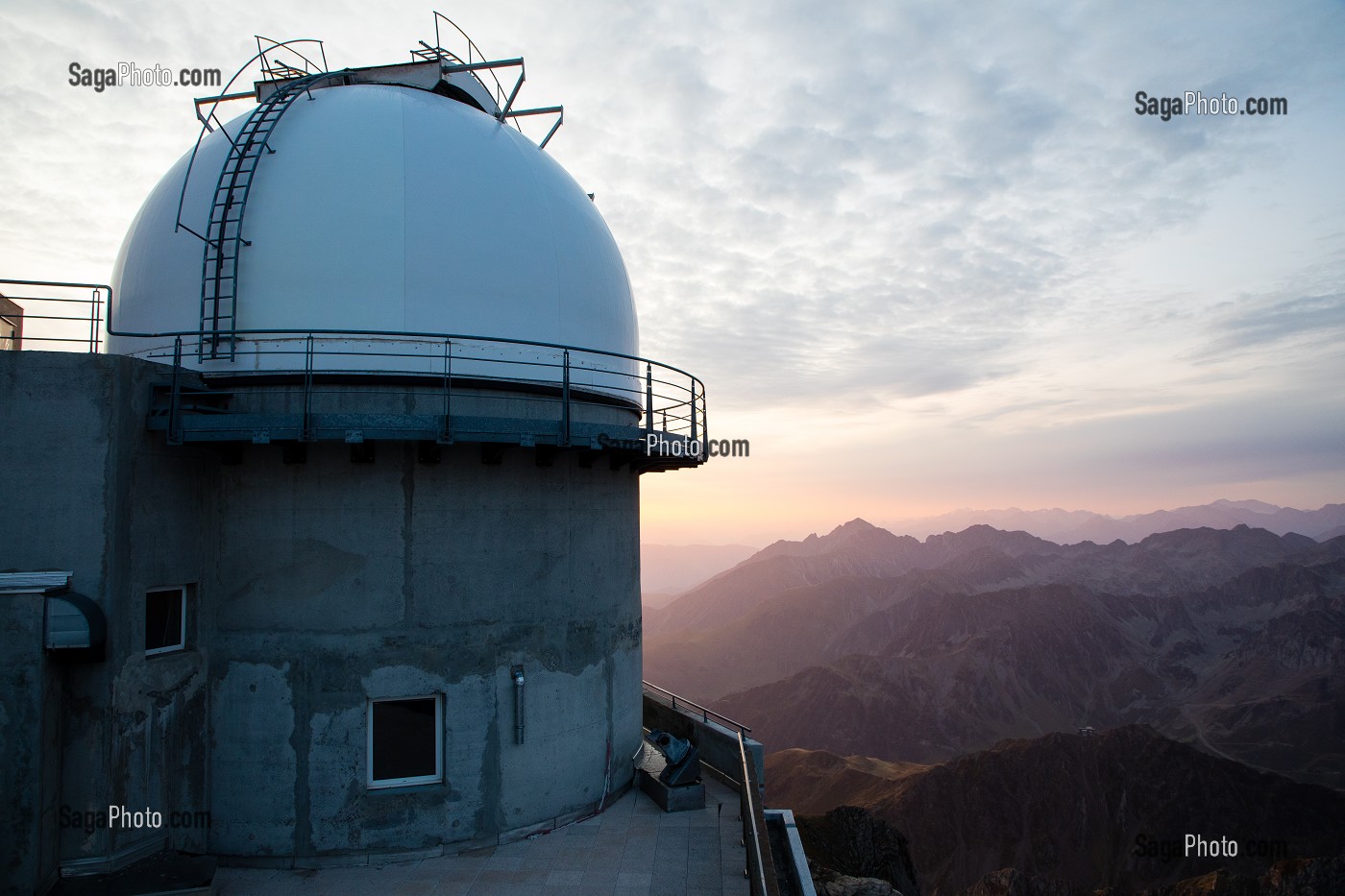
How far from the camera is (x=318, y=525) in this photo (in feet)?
34.7

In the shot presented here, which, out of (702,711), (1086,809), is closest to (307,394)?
(702,711)

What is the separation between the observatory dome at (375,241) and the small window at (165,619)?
117 inches

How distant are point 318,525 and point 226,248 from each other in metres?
4.08

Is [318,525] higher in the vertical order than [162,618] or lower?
higher

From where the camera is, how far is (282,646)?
1041cm

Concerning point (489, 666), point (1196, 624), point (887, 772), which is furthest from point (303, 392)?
point (1196, 624)

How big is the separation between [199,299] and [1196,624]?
158363mm

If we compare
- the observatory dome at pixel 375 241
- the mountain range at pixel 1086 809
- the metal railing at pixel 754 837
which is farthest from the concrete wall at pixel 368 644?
the mountain range at pixel 1086 809

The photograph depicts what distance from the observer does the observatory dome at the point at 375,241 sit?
36.1 ft

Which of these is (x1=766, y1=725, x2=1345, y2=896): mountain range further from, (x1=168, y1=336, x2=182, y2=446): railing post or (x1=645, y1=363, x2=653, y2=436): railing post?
(x1=168, y1=336, x2=182, y2=446): railing post

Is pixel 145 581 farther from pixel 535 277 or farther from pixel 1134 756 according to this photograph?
pixel 1134 756

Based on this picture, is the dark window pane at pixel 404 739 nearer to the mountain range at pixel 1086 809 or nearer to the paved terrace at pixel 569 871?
the paved terrace at pixel 569 871

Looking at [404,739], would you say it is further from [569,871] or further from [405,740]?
[569,871]

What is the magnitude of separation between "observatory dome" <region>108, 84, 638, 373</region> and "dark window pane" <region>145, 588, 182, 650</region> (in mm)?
3007
